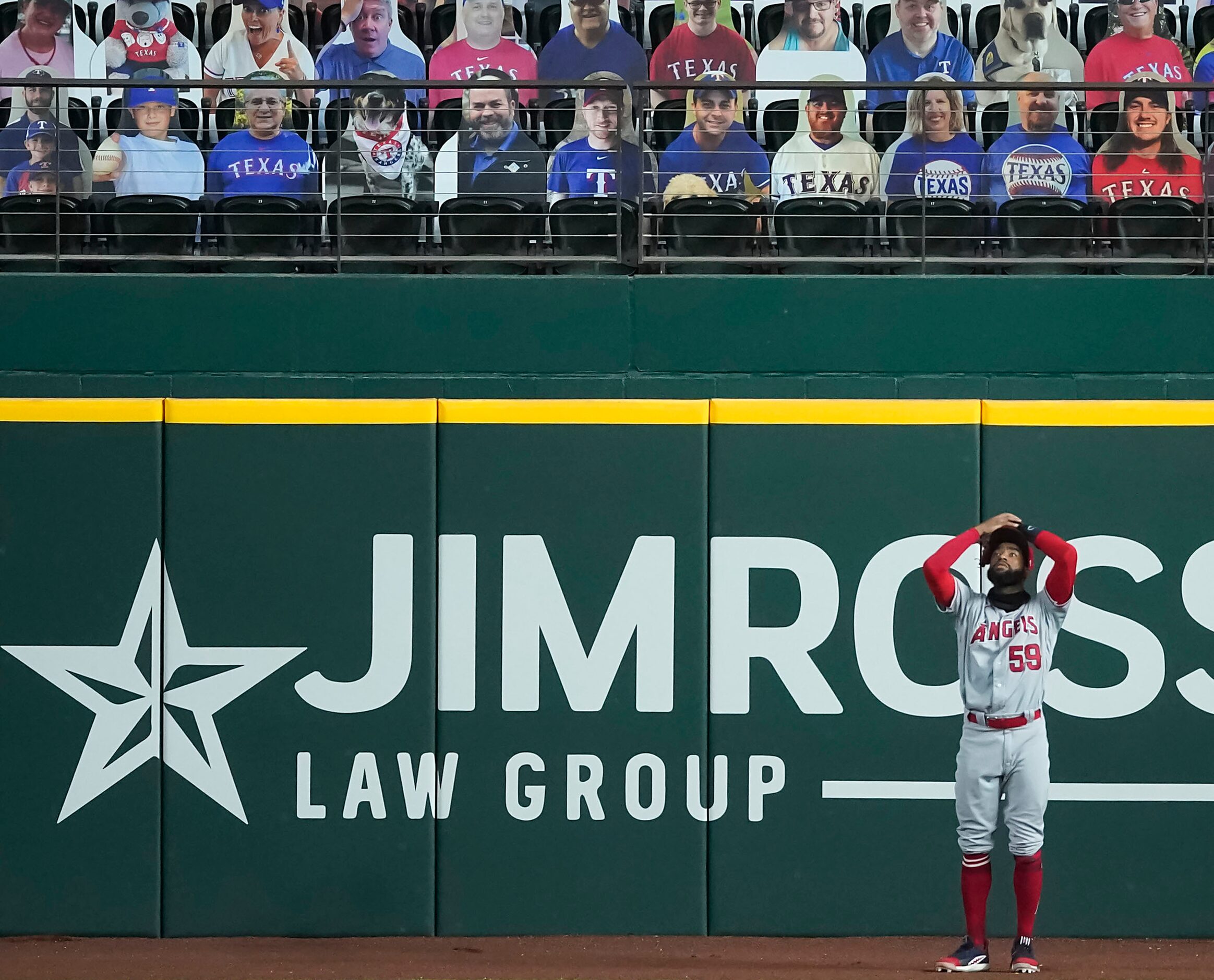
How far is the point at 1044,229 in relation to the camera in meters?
7.28

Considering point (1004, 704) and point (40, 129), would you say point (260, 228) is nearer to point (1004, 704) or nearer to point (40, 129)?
point (40, 129)

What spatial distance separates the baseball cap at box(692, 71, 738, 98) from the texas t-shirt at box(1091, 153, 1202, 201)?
1903 millimetres

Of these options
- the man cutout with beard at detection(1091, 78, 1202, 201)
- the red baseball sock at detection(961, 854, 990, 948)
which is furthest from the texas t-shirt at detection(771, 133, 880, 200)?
the red baseball sock at detection(961, 854, 990, 948)

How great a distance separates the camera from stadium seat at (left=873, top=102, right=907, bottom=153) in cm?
832

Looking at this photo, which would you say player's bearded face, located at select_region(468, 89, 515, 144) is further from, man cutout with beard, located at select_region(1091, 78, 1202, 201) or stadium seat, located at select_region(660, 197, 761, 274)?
man cutout with beard, located at select_region(1091, 78, 1202, 201)

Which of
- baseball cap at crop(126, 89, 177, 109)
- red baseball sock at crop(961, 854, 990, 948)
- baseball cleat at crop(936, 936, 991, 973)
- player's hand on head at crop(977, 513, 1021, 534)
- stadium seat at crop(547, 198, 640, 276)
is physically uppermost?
baseball cap at crop(126, 89, 177, 109)

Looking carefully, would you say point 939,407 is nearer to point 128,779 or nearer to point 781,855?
point 781,855

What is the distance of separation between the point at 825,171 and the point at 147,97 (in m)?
3.92

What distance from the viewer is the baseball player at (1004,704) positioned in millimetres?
5422

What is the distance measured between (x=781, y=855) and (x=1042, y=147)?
3.87 meters

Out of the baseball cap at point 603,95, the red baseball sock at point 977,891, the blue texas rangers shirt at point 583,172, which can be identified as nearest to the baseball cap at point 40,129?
the blue texas rangers shirt at point 583,172

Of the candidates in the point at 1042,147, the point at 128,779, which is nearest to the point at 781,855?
the point at 128,779

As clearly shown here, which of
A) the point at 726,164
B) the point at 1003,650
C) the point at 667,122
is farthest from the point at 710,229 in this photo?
the point at 1003,650

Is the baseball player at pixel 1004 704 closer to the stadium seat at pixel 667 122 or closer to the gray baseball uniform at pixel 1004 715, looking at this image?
the gray baseball uniform at pixel 1004 715
